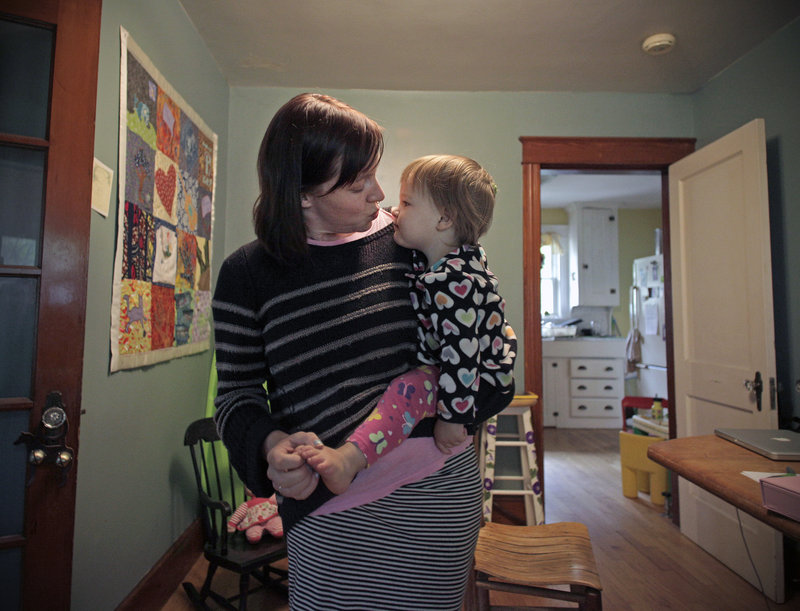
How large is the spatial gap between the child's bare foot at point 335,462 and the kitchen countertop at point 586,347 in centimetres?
553

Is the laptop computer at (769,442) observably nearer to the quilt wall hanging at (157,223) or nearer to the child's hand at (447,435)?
the child's hand at (447,435)

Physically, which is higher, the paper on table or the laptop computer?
the laptop computer

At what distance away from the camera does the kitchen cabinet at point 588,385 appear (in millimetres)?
5953

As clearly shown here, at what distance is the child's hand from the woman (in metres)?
0.01

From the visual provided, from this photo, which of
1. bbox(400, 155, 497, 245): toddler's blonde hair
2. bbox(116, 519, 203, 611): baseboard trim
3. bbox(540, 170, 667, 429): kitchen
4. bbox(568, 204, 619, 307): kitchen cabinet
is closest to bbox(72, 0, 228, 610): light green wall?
bbox(116, 519, 203, 611): baseboard trim

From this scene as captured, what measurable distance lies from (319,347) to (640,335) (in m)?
5.71

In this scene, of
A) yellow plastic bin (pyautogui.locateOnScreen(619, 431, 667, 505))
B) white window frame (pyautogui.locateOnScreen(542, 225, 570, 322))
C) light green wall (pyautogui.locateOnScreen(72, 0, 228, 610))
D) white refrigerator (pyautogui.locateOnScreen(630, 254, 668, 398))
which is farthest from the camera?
white window frame (pyautogui.locateOnScreen(542, 225, 570, 322))

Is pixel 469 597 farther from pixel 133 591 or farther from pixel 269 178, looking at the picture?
pixel 269 178

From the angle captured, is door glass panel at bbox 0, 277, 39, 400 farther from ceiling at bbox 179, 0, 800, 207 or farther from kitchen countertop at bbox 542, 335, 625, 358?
kitchen countertop at bbox 542, 335, 625, 358

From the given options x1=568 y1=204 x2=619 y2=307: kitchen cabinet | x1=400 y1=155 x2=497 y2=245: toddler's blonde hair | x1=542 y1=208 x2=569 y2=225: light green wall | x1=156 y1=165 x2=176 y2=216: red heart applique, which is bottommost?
x1=400 y1=155 x2=497 y2=245: toddler's blonde hair

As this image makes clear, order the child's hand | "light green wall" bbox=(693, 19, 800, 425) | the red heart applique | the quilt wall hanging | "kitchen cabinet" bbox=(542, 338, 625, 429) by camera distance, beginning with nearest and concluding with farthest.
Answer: the child's hand < the quilt wall hanging < the red heart applique < "light green wall" bbox=(693, 19, 800, 425) < "kitchen cabinet" bbox=(542, 338, 625, 429)

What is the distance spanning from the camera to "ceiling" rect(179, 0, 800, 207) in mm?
2377

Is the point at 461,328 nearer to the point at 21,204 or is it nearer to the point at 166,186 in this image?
the point at 21,204

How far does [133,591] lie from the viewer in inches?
77.5
